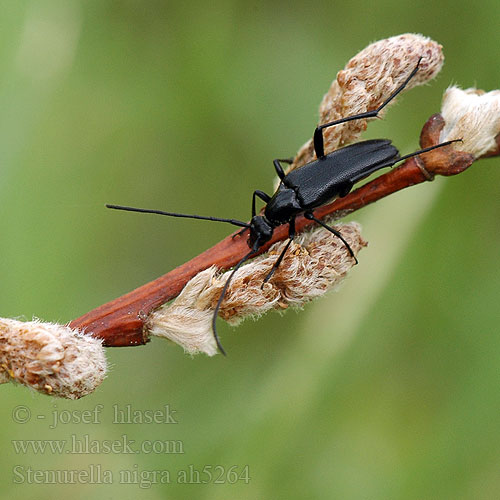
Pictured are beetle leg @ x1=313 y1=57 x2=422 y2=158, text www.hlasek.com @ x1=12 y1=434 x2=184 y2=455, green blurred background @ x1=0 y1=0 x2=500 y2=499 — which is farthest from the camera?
text www.hlasek.com @ x1=12 y1=434 x2=184 y2=455

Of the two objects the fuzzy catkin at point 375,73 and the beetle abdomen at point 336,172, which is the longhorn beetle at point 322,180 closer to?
the beetle abdomen at point 336,172

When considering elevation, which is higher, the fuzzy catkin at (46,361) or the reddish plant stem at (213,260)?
the reddish plant stem at (213,260)

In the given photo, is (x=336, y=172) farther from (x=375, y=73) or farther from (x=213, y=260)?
(x=213, y=260)

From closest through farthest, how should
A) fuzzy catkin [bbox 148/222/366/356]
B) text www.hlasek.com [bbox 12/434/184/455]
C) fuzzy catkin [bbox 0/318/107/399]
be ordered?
1. fuzzy catkin [bbox 0/318/107/399]
2. fuzzy catkin [bbox 148/222/366/356]
3. text www.hlasek.com [bbox 12/434/184/455]

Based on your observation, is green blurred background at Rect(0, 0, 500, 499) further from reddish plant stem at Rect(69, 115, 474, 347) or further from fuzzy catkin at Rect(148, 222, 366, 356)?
fuzzy catkin at Rect(148, 222, 366, 356)

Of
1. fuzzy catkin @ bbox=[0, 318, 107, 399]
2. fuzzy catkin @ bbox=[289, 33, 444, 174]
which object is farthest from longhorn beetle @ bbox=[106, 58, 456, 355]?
Result: fuzzy catkin @ bbox=[0, 318, 107, 399]

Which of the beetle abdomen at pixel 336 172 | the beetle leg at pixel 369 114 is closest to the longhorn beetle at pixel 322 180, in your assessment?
the beetle abdomen at pixel 336 172

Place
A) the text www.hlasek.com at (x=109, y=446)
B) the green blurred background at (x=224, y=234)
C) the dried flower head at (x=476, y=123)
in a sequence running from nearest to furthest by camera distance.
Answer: the dried flower head at (x=476, y=123) → the green blurred background at (x=224, y=234) → the text www.hlasek.com at (x=109, y=446)

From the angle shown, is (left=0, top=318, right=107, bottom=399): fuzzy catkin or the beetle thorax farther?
the beetle thorax
